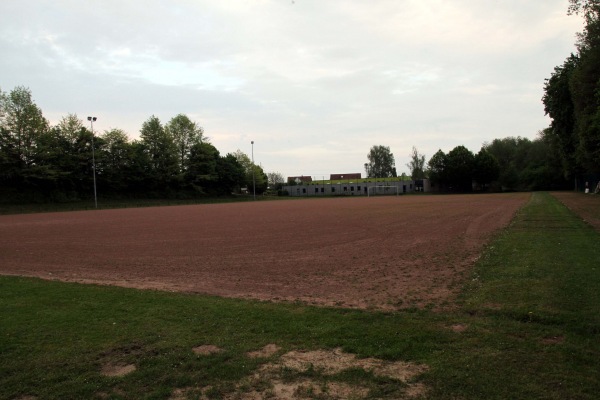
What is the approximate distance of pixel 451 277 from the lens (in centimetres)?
876

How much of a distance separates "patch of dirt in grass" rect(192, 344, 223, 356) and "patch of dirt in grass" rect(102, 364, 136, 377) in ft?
2.31

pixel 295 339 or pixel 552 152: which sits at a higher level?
pixel 552 152

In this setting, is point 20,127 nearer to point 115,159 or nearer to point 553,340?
point 115,159

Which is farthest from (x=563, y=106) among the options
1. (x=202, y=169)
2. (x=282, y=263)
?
(x=202, y=169)

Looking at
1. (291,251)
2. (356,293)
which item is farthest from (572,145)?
(356,293)

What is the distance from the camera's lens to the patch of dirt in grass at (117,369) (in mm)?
4367

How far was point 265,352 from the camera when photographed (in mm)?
4797

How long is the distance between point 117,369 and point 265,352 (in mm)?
1611

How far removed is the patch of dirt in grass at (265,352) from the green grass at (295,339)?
94 millimetres

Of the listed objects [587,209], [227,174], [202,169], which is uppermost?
[202,169]

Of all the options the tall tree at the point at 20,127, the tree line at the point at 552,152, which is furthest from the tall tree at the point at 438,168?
the tall tree at the point at 20,127

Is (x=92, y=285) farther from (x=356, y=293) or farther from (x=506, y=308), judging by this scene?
(x=506, y=308)

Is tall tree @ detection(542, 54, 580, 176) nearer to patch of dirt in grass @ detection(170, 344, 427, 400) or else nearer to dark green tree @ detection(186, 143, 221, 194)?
patch of dirt in grass @ detection(170, 344, 427, 400)

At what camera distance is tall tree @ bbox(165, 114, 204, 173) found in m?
88.9
